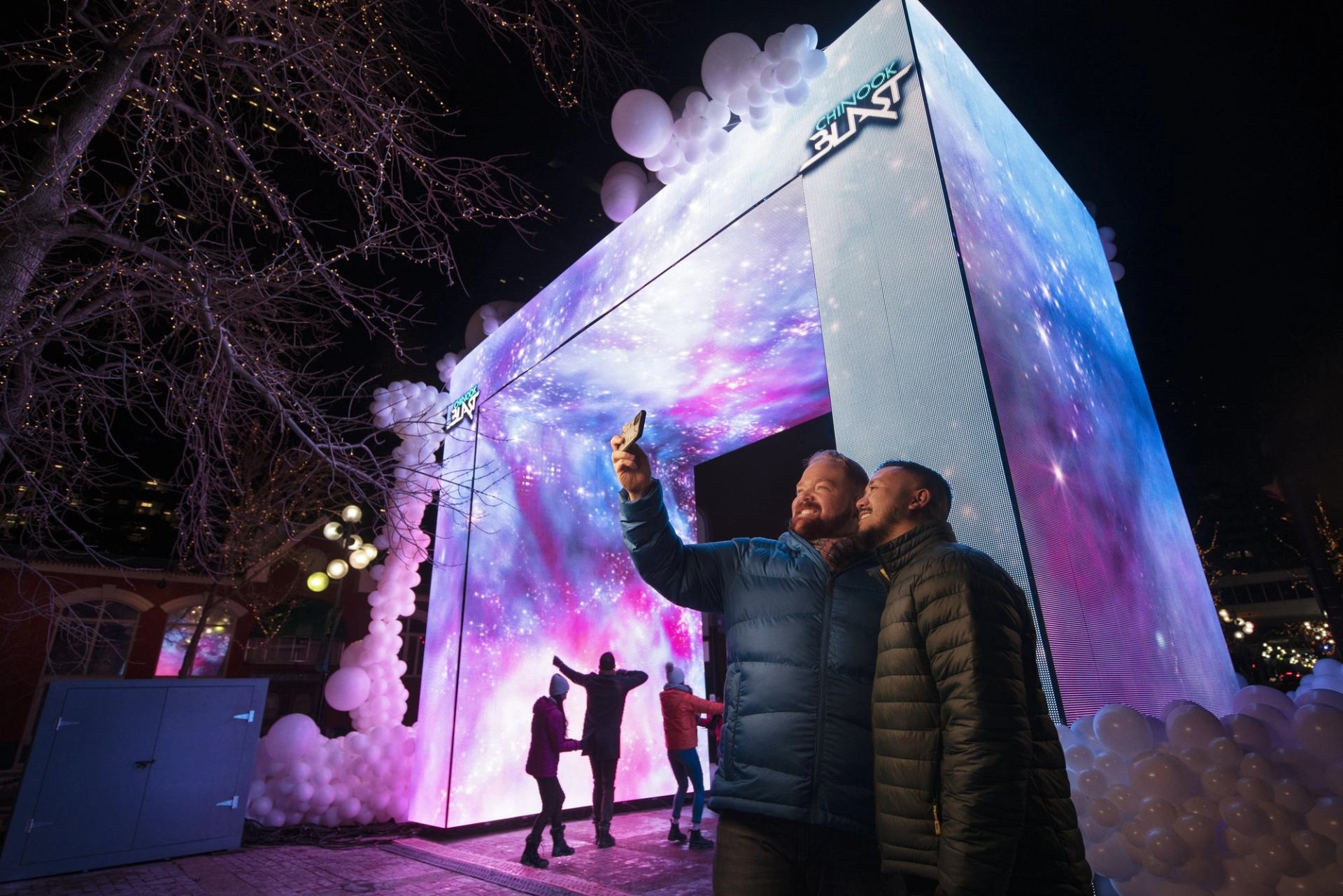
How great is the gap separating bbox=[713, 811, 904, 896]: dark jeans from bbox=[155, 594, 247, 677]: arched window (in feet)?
65.1

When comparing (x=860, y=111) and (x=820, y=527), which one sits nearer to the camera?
(x=820, y=527)

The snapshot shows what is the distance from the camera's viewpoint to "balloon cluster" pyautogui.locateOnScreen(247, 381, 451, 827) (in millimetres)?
Result: 6809

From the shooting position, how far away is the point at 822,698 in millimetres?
1792

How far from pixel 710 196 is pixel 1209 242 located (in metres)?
5.87

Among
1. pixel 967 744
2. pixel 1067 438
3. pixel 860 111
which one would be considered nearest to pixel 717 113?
pixel 860 111

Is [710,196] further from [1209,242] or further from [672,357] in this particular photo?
[1209,242]

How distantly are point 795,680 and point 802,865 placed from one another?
0.45m

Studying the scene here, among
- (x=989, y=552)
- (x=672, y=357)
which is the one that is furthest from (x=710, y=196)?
(x=989, y=552)

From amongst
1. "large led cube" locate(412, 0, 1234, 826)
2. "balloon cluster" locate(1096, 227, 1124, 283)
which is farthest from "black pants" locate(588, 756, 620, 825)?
"balloon cluster" locate(1096, 227, 1124, 283)

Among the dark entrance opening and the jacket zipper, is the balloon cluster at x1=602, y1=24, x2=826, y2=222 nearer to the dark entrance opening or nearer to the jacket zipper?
the jacket zipper

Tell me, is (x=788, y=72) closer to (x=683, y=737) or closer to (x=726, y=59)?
(x=726, y=59)

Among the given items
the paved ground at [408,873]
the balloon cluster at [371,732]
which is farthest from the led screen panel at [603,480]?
the paved ground at [408,873]

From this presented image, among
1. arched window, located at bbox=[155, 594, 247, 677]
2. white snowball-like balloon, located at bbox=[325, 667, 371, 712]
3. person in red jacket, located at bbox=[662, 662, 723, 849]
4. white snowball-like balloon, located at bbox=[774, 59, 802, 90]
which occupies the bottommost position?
person in red jacket, located at bbox=[662, 662, 723, 849]

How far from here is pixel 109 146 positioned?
488 cm
